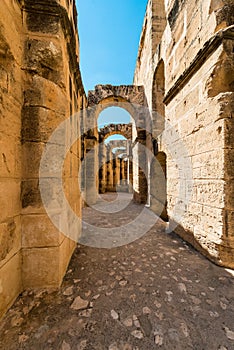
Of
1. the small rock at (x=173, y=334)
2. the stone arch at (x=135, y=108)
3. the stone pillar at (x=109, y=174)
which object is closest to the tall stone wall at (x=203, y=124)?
the small rock at (x=173, y=334)

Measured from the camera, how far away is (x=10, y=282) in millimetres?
1287

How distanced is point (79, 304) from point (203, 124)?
2640mm

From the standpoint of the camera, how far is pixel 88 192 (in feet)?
20.4

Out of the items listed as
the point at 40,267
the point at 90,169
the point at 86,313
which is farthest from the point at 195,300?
the point at 90,169

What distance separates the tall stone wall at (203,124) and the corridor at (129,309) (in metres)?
0.56

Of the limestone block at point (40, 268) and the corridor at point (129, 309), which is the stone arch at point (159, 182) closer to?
the corridor at point (129, 309)

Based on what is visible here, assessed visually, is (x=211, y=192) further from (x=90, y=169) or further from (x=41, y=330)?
(x=90, y=169)

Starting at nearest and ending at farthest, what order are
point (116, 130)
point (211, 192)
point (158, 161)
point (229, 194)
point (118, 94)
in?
point (229, 194), point (211, 192), point (158, 161), point (118, 94), point (116, 130)

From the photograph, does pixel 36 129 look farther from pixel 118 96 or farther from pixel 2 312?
pixel 118 96

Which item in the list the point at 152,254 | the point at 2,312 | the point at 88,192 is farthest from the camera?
the point at 88,192

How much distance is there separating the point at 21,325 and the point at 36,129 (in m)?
1.63

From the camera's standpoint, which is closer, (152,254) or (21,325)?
(21,325)

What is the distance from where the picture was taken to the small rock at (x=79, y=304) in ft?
4.20

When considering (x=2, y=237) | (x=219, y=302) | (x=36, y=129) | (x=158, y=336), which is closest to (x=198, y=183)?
(x=219, y=302)
